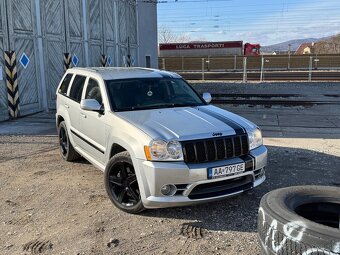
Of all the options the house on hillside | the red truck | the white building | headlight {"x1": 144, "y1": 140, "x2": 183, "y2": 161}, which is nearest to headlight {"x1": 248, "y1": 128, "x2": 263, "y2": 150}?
headlight {"x1": 144, "y1": 140, "x2": 183, "y2": 161}

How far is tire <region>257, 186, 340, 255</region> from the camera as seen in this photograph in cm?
278

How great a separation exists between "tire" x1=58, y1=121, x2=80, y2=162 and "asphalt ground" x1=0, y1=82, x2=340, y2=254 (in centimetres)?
13

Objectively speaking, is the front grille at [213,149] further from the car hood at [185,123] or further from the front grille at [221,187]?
the front grille at [221,187]

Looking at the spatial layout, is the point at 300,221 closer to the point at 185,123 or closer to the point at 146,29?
the point at 185,123

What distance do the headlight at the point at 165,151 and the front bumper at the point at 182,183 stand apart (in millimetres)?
70

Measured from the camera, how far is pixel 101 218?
4.95m

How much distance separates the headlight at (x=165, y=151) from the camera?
459 centimetres

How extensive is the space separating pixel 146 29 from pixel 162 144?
21766mm

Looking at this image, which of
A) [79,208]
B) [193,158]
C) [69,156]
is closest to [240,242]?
[193,158]

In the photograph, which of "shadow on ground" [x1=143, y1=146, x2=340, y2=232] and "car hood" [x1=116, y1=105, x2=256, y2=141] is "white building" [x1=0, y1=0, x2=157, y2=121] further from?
"shadow on ground" [x1=143, y1=146, x2=340, y2=232]

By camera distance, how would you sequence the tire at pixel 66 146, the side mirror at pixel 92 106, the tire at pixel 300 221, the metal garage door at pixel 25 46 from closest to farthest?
the tire at pixel 300 221 → the side mirror at pixel 92 106 → the tire at pixel 66 146 → the metal garage door at pixel 25 46

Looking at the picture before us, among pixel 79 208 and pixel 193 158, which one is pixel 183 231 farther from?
pixel 79 208

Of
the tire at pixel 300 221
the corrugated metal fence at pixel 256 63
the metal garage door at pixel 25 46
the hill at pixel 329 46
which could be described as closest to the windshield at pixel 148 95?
the tire at pixel 300 221

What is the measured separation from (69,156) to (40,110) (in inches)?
307
